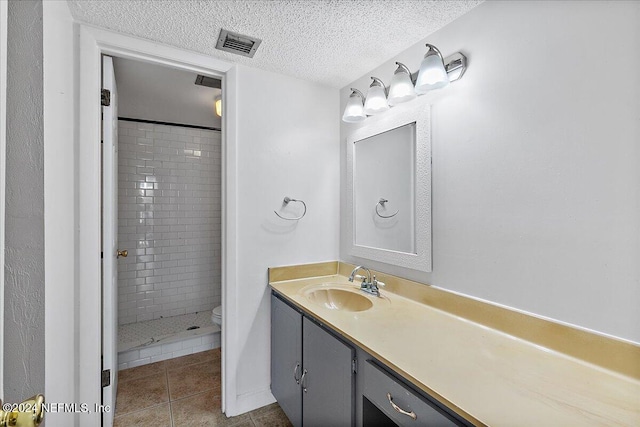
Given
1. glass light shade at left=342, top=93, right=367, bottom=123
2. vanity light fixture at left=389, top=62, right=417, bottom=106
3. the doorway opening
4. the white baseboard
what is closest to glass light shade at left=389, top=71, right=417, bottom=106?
vanity light fixture at left=389, top=62, right=417, bottom=106

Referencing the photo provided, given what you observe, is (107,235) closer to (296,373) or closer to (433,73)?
(296,373)

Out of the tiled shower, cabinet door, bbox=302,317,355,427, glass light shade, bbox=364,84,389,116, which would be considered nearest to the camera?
cabinet door, bbox=302,317,355,427

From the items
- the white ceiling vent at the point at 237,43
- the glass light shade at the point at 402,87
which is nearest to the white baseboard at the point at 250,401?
the glass light shade at the point at 402,87

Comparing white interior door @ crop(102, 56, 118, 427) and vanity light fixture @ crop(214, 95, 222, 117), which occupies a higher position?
vanity light fixture @ crop(214, 95, 222, 117)

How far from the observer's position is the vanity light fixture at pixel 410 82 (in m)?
1.27

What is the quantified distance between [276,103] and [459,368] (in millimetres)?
1700

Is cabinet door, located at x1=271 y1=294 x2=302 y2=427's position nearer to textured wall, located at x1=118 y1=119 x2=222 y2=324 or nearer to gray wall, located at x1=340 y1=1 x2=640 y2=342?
gray wall, located at x1=340 y1=1 x2=640 y2=342

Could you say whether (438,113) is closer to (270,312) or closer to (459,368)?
(459,368)

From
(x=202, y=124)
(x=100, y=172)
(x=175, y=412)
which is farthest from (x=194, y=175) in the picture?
(x=175, y=412)

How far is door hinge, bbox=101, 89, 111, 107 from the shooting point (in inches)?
59.6

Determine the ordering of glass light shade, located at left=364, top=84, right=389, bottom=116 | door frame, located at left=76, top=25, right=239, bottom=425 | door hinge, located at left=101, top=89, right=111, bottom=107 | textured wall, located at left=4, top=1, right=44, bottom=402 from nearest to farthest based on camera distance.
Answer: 1. textured wall, located at left=4, top=1, right=44, bottom=402
2. door frame, located at left=76, top=25, right=239, bottom=425
3. door hinge, located at left=101, top=89, right=111, bottom=107
4. glass light shade, located at left=364, top=84, right=389, bottom=116

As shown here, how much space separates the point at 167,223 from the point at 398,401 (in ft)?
9.31

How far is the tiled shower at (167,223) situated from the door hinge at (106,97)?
1.49m

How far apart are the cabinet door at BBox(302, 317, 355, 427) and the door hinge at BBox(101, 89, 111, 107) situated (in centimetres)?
152
